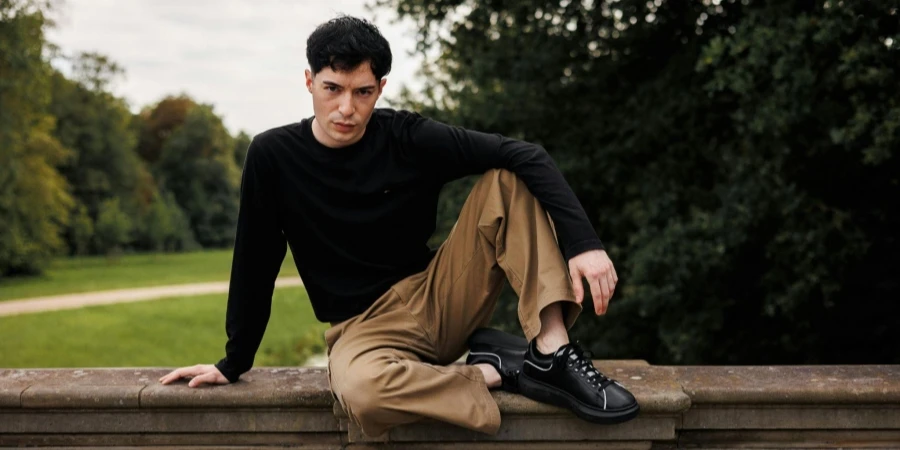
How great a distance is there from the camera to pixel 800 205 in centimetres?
632

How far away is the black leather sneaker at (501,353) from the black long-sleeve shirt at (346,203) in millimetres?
347

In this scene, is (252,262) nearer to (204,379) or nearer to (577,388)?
(204,379)

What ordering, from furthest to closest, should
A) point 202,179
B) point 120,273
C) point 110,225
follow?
1. point 202,179
2. point 110,225
3. point 120,273

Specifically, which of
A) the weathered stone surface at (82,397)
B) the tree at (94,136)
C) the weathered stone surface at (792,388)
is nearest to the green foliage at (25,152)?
the tree at (94,136)

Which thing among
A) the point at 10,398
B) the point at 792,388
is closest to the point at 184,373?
the point at 10,398

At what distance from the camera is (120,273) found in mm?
38531

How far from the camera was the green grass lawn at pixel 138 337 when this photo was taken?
65.8 feet

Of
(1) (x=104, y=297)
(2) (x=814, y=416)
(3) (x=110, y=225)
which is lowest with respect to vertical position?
(1) (x=104, y=297)

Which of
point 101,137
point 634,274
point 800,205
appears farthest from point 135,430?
point 101,137

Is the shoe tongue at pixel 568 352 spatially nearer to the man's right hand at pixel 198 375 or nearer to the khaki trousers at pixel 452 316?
the khaki trousers at pixel 452 316

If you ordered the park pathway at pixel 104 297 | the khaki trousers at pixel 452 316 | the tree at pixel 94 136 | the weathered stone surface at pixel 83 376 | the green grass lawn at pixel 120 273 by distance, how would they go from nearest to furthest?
the khaki trousers at pixel 452 316 < the weathered stone surface at pixel 83 376 < the park pathway at pixel 104 297 < the green grass lawn at pixel 120 273 < the tree at pixel 94 136

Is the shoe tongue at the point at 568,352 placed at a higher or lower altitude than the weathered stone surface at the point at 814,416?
higher

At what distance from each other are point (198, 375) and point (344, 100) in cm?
107

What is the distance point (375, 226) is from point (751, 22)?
4.25 m
